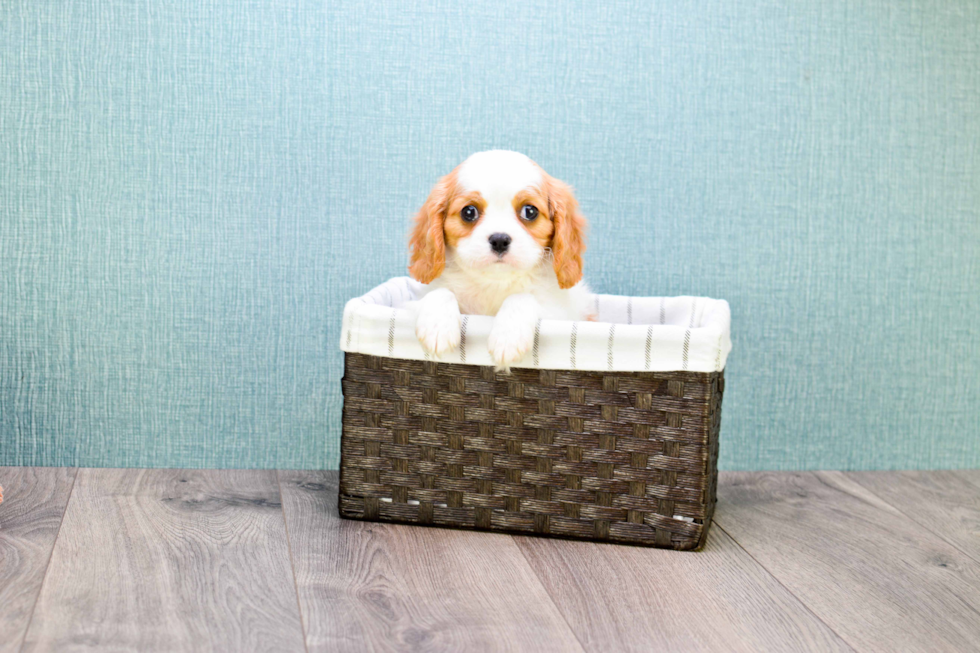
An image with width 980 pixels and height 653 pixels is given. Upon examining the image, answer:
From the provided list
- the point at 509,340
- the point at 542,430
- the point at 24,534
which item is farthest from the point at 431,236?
the point at 24,534

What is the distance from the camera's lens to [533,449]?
56.2 inches

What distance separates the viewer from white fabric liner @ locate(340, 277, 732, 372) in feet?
4.50

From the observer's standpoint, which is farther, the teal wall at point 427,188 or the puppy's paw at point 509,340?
the teal wall at point 427,188

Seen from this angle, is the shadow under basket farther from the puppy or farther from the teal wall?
the teal wall

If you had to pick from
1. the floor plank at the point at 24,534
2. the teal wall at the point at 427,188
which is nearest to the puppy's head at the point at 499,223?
the teal wall at the point at 427,188

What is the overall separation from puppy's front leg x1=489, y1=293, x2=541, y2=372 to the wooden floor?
0.98 feet

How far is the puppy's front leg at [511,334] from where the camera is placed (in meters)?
1.36

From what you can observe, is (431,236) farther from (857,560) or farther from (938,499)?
(938,499)

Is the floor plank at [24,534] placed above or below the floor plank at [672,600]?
below

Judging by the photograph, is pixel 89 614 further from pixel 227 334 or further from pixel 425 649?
pixel 227 334

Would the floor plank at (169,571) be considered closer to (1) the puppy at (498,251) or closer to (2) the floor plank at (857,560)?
(1) the puppy at (498,251)

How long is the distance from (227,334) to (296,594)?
0.73 metres

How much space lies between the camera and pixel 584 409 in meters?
1.41

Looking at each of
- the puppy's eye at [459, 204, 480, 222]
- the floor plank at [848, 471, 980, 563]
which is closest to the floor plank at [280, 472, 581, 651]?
the puppy's eye at [459, 204, 480, 222]
